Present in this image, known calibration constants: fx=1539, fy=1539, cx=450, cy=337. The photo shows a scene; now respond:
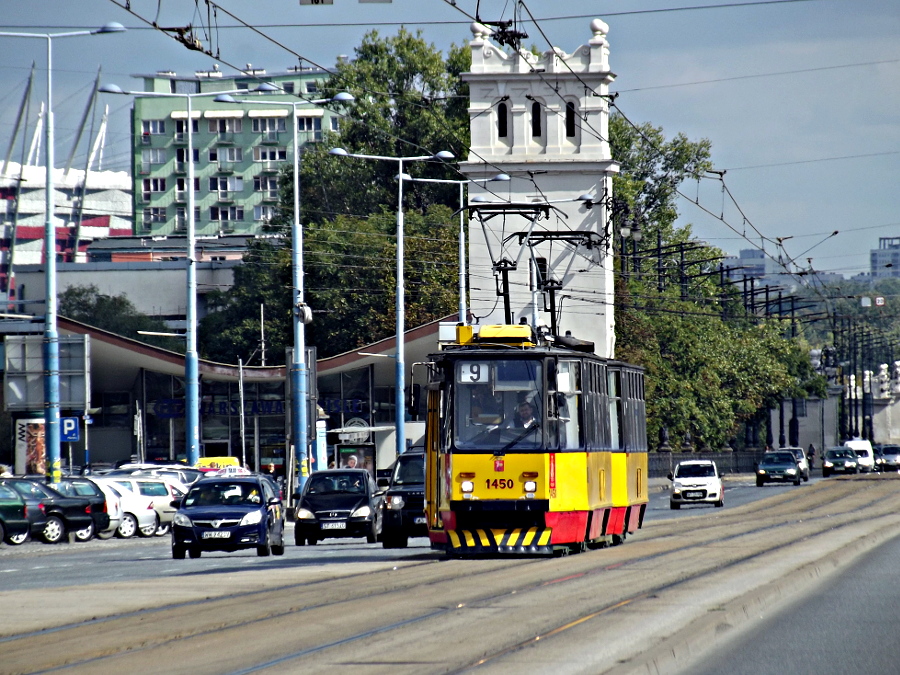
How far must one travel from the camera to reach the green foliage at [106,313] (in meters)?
89.4

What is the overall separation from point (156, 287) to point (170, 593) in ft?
289

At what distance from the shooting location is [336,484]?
30.4m

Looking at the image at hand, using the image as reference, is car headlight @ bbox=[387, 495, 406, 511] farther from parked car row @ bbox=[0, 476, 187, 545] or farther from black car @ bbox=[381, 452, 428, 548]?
parked car row @ bbox=[0, 476, 187, 545]

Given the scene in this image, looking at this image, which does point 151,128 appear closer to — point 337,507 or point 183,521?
point 337,507

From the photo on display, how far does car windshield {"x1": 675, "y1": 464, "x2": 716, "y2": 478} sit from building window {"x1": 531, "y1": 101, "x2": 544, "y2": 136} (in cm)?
2421

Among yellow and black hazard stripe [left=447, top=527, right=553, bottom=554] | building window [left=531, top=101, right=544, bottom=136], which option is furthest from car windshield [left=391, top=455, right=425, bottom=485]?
building window [left=531, top=101, right=544, bottom=136]

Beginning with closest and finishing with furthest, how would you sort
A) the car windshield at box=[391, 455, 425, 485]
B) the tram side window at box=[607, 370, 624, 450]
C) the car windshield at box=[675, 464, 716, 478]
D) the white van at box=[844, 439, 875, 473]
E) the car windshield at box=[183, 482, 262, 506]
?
the tram side window at box=[607, 370, 624, 450] < the car windshield at box=[183, 482, 262, 506] < the car windshield at box=[391, 455, 425, 485] < the car windshield at box=[675, 464, 716, 478] < the white van at box=[844, 439, 875, 473]

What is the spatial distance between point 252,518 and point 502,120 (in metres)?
42.9

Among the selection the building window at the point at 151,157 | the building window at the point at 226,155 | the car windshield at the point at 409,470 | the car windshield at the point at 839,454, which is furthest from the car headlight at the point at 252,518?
the building window at the point at 226,155

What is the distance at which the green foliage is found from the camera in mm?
89375

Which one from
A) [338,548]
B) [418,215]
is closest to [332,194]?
[418,215]

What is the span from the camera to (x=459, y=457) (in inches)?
825

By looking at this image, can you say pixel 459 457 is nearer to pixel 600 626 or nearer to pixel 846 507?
pixel 600 626

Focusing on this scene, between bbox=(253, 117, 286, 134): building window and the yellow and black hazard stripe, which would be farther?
bbox=(253, 117, 286, 134): building window
